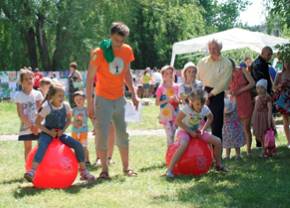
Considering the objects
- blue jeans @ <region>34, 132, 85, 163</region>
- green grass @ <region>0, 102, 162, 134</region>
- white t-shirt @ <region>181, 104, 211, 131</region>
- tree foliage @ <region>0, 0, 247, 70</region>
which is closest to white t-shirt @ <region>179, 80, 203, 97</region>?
white t-shirt @ <region>181, 104, 211, 131</region>

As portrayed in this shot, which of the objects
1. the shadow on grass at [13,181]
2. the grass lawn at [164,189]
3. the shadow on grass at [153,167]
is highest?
the grass lawn at [164,189]

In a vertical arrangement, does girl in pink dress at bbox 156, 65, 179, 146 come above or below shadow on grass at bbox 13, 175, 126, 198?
above

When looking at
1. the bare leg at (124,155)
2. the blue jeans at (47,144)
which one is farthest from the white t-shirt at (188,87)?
the blue jeans at (47,144)

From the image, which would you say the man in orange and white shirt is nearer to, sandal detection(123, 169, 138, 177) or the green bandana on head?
the green bandana on head

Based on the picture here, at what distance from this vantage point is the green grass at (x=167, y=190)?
21.1 ft

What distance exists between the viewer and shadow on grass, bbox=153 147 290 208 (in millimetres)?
6383

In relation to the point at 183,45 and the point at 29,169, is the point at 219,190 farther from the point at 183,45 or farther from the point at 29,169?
the point at 183,45

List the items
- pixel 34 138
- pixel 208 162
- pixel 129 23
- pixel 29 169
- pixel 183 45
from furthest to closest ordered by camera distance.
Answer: pixel 129 23
pixel 183 45
pixel 34 138
pixel 208 162
pixel 29 169

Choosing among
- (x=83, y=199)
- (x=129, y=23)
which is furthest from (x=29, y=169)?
(x=129, y=23)

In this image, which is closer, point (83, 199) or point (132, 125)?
point (83, 199)

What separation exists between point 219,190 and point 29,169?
2375mm

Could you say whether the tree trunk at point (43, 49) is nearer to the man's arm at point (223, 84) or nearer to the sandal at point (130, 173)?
the man's arm at point (223, 84)

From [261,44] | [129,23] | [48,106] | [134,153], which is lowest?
[134,153]

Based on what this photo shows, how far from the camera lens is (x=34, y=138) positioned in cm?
854
